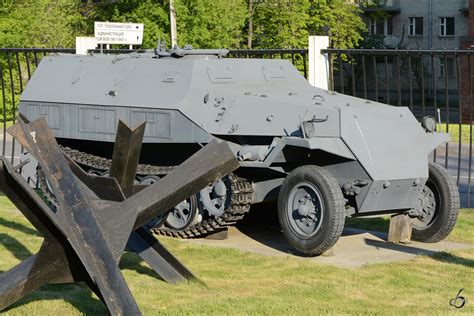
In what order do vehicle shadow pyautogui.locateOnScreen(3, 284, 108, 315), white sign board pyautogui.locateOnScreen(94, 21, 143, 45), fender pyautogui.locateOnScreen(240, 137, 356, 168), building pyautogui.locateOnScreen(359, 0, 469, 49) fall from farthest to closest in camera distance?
building pyautogui.locateOnScreen(359, 0, 469, 49) < white sign board pyautogui.locateOnScreen(94, 21, 143, 45) < fender pyautogui.locateOnScreen(240, 137, 356, 168) < vehicle shadow pyautogui.locateOnScreen(3, 284, 108, 315)

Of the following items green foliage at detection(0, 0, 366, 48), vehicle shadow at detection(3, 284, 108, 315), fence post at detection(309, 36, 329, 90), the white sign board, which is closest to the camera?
vehicle shadow at detection(3, 284, 108, 315)

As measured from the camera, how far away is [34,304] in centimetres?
888

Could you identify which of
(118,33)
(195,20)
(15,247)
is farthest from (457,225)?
(195,20)

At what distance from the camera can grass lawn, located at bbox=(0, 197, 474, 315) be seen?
880cm

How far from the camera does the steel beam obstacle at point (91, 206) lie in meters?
7.76

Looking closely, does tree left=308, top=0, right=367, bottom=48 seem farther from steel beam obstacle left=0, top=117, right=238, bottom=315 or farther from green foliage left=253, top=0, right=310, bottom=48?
steel beam obstacle left=0, top=117, right=238, bottom=315

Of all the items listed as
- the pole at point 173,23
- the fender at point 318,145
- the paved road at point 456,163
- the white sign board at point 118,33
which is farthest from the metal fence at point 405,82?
the pole at point 173,23

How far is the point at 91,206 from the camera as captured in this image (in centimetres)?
815

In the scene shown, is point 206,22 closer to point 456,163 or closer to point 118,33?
point 456,163

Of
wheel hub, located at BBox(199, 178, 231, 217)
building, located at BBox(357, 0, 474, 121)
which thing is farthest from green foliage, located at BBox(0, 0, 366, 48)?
wheel hub, located at BBox(199, 178, 231, 217)

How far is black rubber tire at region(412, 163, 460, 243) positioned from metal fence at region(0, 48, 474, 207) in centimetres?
94

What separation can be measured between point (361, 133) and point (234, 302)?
284 centimetres

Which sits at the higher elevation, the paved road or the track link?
the track link

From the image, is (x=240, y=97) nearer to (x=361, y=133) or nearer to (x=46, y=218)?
(x=361, y=133)
